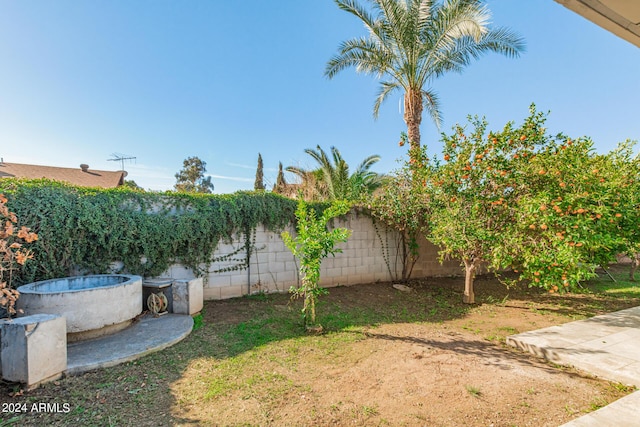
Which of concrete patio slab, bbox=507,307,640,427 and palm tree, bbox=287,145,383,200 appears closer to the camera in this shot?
A: concrete patio slab, bbox=507,307,640,427

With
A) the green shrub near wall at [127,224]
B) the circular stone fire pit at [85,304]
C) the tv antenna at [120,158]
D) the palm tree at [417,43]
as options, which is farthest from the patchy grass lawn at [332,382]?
the tv antenna at [120,158]

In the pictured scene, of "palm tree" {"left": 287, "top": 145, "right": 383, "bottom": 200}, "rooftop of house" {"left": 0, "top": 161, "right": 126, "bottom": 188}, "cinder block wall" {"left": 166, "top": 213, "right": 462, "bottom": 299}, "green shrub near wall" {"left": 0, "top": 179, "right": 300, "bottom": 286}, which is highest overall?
"rooftop of house" {"left": 0, "top": 161, "right": 126, "bottom": 188}

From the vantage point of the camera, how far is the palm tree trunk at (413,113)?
872cm

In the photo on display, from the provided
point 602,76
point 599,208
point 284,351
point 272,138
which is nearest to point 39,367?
point 284,351

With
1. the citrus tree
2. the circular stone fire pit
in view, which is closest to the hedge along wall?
the circular stone fire pit

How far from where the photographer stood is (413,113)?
8.73 metres

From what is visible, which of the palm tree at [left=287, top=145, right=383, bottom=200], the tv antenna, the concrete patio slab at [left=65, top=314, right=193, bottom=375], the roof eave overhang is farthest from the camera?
the tv antenna

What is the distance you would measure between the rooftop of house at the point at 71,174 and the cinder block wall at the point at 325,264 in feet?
37.2

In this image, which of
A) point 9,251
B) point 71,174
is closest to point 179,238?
point 9,251

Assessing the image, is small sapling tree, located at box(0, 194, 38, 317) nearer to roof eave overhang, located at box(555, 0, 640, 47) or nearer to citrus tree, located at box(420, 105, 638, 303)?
roof eave overhang, located at box(555, 0, 640, 47)

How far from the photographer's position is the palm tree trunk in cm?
872

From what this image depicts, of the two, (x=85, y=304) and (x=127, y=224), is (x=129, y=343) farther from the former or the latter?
(x=127, y=224)

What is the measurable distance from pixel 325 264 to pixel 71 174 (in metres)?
17.1

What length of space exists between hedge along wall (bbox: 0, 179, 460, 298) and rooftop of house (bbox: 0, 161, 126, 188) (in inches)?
430
